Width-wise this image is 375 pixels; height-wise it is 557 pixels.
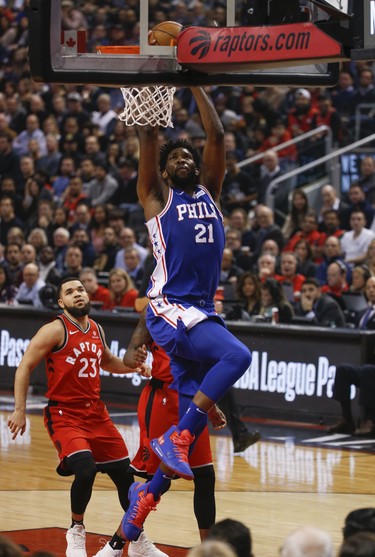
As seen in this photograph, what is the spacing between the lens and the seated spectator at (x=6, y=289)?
54.1ft

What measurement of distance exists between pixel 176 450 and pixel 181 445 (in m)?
0.05

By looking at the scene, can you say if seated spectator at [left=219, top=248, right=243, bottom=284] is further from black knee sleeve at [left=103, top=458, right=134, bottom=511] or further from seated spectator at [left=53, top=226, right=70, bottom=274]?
black knee sleeve at [left=103, top=458, right=134, bottom=511]

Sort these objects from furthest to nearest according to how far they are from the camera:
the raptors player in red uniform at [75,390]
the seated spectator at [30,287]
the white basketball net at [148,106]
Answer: the seated spectator at [30,287] → the raptors player in red uniform at [75,390] → the white basketball net at [148,106]

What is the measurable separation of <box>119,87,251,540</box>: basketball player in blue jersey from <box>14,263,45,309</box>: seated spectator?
28.9 feet

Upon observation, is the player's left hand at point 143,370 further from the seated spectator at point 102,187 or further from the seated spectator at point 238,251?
the seated spectator at point 102,187

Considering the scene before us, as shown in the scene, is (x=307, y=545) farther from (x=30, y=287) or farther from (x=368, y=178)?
(x=368, y=178)

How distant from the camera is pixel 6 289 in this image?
54.9 feet

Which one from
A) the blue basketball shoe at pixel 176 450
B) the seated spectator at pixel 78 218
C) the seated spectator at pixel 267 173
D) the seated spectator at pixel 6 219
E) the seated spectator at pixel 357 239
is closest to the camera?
the blue basketball shoe at pixel 176 450

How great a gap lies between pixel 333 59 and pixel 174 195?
46.1 inches

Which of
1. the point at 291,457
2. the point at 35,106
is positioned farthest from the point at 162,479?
the point at 35,106

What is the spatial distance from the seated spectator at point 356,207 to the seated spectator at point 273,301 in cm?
263

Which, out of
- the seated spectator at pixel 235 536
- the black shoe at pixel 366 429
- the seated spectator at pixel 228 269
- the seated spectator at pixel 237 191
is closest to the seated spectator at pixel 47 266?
the seated spectator at pixel 228 269

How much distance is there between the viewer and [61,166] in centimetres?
2038

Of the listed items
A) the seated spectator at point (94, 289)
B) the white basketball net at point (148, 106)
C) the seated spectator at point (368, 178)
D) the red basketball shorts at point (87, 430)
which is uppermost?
the white basketball net at point (148, 106)
